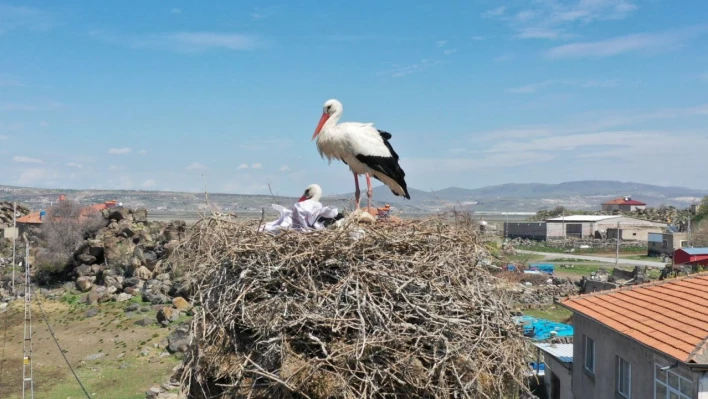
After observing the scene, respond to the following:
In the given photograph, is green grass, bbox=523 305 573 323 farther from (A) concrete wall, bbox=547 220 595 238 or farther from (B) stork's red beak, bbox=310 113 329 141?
(A) concrete wall, bbox=547 220 595 238

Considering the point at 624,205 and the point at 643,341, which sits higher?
the point at 624,205

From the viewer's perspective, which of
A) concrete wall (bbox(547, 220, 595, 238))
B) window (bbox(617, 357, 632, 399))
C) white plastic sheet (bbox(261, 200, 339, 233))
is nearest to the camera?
white plastic sheet (bbox(261, 200, 339, 233))

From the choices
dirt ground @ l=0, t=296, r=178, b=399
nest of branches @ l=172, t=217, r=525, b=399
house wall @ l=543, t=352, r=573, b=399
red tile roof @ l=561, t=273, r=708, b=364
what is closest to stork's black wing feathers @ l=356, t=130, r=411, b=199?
nest of branches @ l=172, t=217, r=525, b=399

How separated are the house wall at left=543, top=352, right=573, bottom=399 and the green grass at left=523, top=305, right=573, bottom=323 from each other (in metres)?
12.7

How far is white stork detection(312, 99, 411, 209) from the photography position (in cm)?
795

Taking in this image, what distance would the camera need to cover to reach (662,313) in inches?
520

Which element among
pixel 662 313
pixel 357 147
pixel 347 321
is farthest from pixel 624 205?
pixel 347 321

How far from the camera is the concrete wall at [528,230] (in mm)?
84062

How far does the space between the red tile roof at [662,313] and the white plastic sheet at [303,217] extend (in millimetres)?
7155

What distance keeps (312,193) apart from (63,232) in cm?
4719

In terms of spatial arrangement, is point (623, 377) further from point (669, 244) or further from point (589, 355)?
point (669, 244)

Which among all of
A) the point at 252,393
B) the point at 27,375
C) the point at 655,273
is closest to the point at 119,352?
the point at 27,375

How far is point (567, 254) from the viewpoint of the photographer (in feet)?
219

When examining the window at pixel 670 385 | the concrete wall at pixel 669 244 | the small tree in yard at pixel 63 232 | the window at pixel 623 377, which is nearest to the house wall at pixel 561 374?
the window at pixel 623 377
